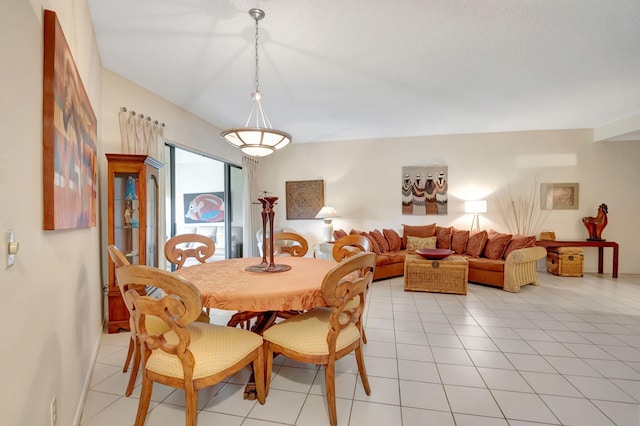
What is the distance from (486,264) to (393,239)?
1554 mm

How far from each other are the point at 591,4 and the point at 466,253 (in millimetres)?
3748

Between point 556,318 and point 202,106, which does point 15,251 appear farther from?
point 556,318

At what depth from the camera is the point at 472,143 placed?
552 centimetres

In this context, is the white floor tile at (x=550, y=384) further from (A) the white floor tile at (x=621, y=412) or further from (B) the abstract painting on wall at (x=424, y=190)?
(B) the abstract painting on wall at (x=424, y=190)

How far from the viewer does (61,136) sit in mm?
1307

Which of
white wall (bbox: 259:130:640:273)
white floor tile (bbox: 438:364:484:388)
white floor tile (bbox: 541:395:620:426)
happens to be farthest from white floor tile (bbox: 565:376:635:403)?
white wall (bbox: 259:130:640:273)

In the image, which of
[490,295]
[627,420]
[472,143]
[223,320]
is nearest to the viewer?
[627,420]

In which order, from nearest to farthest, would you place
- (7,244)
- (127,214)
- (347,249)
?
(7,244), (347,249), (127,214)

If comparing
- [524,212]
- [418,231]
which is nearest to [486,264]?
[418,231]

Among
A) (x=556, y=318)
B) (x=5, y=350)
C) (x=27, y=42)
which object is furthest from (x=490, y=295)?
(x=27, y=42)

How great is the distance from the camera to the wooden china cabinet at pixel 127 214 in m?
2.70

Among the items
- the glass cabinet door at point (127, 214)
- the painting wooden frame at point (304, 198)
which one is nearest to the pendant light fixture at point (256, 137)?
the glass cabinet door at point (127, 214)

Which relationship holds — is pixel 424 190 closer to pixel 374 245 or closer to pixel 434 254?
pixel 374 245

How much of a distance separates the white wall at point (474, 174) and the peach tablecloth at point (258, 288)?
13.0ft
